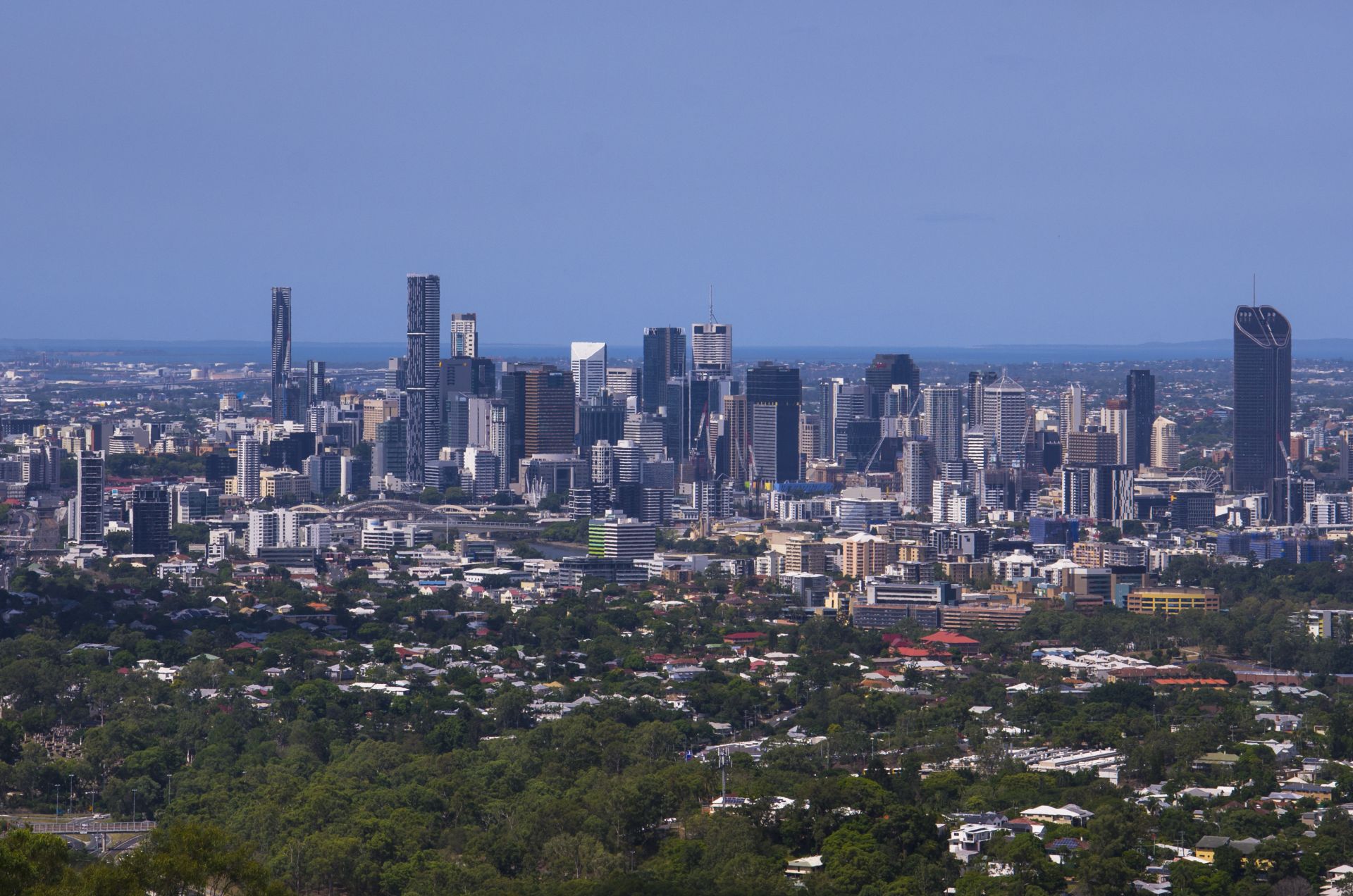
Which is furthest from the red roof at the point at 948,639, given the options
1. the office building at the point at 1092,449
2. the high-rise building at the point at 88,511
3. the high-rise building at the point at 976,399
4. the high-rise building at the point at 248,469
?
the high-rise building at the point at 976,399

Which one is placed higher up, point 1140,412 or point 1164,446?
point 1140,412

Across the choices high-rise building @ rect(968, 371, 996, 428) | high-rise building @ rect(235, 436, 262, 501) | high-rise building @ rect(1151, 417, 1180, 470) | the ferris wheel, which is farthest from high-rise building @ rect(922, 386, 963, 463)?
high-rise building @ rect(235, 436, 262, 501)

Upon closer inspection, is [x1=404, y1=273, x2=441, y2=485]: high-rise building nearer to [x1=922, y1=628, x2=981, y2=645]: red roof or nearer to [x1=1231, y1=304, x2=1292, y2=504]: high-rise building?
[x1=1231, y1=304, x2=1292, y2=504]: high-rise building

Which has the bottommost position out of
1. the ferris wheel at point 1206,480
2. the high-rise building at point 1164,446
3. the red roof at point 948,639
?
the red roof at point 948,639

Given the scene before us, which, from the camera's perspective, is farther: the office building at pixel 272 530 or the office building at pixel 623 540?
the office building at pixel 272 530

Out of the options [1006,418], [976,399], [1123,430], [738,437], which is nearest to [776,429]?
[738,437]

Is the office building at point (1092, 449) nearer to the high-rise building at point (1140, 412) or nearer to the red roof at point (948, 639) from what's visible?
the high-rise building at point (1140, 412)

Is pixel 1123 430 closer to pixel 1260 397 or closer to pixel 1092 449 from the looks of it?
pixel 1092 449
